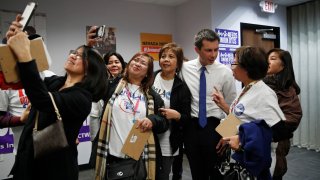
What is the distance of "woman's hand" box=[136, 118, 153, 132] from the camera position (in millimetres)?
1629

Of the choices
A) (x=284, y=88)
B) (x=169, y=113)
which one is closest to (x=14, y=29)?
(x=169, y=113)

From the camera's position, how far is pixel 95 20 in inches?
158

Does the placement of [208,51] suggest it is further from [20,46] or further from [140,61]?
[20,46]

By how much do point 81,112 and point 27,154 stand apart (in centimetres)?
29

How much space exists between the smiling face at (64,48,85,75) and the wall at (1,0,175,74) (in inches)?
100

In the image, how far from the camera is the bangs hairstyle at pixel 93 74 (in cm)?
136

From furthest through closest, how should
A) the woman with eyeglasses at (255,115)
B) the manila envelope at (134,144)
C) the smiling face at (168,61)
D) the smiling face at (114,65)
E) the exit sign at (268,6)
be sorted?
1. the exit sign at (268,6)
2. the smiling face at (114,65)
3. the smiling face at (168,61)
4. the manila envelope at (134,144)
5. the woman with eyeglasses at (255,115)

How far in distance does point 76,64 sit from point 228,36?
3339 mm

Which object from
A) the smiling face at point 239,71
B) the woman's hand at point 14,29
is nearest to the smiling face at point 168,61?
the smiling face at point 239,71

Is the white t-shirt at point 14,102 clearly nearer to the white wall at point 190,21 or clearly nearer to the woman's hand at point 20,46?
the woman's hand at point 20,46

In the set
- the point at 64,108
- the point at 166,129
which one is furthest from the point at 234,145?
the point at 64,108

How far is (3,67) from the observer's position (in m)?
1.02

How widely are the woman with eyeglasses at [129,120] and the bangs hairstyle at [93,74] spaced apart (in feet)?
1.02

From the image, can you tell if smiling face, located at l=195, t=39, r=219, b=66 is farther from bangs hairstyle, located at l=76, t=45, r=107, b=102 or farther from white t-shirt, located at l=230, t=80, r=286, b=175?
bangs hairstyle, located at l=76, t=45, r=107, b=102
